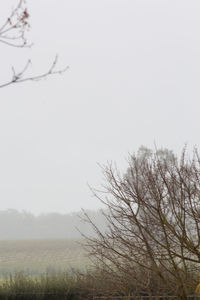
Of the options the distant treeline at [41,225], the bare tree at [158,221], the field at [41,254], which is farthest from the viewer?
the distant treeline at [41,225]

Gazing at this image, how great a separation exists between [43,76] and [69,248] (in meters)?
39.4

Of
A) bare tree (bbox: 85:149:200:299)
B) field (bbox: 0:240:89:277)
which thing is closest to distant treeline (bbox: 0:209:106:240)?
field (bbox: 0:240:89:277)

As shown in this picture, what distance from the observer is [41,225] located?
75.7 meters

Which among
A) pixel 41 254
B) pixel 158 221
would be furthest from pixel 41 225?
pixel 158 221

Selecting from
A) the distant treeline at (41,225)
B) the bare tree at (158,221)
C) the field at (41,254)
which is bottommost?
the bare tree at (158,221)

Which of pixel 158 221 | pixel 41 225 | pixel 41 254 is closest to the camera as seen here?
pixel 158 221

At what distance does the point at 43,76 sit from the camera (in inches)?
131

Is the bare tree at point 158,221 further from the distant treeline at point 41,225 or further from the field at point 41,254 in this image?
the distant treeline at point 41,225

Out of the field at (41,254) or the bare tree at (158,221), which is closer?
the bare tree at (158,221)

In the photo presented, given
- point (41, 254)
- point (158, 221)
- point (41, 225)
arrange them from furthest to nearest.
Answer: point (41, 225) → point (41, 254) → point (158, 221)

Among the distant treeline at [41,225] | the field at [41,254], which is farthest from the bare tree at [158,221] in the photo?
the distant treeline at [41,225]

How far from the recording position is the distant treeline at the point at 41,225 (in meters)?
71.3

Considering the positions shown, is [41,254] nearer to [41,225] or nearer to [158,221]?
[158,221]

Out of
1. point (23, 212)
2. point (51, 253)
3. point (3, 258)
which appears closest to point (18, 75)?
point (3, 258)
